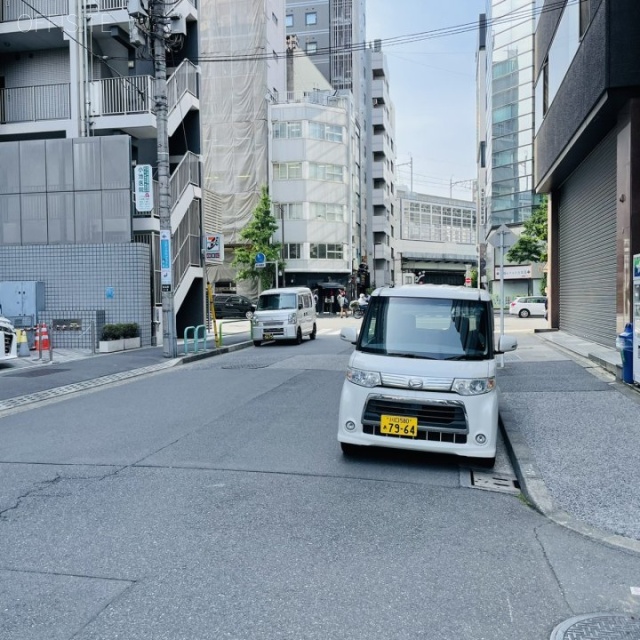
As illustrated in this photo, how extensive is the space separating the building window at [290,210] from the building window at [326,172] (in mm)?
2561

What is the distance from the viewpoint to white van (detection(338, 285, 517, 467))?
608 cm

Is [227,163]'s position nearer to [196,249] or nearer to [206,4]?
[206,4]

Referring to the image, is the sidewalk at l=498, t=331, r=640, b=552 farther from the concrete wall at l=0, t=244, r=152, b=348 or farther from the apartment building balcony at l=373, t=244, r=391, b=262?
the apartment building balcony at l=373, t=244, r=391, b=262

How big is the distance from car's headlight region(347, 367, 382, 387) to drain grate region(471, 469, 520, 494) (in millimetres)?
1335

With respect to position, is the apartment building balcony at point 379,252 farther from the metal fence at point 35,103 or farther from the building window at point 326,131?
the metal fence at point 35,103

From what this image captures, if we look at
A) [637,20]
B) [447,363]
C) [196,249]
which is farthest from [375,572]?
[196,249]

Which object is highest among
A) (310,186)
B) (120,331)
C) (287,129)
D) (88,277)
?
(287,129)

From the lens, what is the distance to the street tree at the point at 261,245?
4569cm

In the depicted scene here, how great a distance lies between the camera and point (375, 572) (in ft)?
12.7

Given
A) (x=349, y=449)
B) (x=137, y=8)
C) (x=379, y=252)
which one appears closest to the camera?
(x=349, y=449)

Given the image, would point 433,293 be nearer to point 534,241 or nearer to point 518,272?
point 534,241

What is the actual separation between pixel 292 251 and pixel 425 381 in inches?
1775

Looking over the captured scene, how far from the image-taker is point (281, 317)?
2155 centimetres

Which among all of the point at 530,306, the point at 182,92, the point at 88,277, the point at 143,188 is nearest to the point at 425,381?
the point at 143,188
